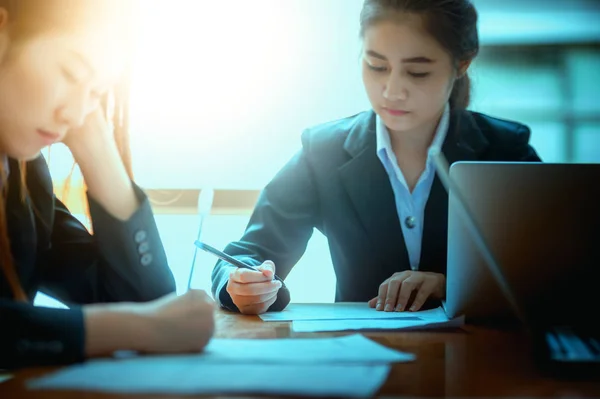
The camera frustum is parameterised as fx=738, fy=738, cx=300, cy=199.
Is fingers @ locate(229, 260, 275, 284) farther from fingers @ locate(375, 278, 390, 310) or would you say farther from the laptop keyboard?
the laptop keyboard

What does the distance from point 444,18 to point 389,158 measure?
31 cm

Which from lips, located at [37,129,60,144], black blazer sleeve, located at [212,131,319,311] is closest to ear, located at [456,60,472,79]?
black blazer sleeve, located at [212,131,319,311]

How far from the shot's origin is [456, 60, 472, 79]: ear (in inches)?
61.9

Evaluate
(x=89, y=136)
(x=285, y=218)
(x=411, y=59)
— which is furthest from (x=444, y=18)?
(x=89, y=136)

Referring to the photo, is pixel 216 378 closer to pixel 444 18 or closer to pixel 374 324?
pixel 374 324

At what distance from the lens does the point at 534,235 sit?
1.11 m

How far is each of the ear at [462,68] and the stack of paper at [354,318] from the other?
544mm

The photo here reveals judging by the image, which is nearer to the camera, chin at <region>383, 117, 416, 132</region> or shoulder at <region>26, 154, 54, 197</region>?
shoulder at <region>26, 154, 54, 197</region>

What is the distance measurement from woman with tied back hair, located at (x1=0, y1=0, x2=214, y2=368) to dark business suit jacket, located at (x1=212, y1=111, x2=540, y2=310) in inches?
12.6

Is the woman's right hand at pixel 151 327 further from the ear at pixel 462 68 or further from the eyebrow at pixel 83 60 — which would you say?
the ear at pixel 462 68

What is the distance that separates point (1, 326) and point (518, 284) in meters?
0.73

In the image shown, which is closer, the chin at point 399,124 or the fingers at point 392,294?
the fingers at point 392,294

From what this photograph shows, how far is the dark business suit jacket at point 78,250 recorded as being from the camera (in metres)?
1.17

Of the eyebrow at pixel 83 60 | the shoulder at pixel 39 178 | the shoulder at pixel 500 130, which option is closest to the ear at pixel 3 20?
the eyebrow at pixel 83 60
